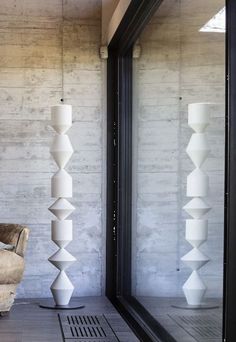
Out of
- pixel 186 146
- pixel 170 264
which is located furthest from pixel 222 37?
pixel 170 264

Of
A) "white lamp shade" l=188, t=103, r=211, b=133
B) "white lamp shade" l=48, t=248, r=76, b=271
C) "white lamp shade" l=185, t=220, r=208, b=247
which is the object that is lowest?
"white lamp shade" l=48, t=248, r=76, b=271

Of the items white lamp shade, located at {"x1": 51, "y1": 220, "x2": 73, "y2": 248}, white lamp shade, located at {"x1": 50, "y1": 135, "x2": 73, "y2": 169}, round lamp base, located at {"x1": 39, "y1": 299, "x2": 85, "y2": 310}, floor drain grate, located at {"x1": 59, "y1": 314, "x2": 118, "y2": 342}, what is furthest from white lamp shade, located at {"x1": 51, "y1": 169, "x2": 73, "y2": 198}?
floor drain grate, located at {"x1": 59, "y1": 314, "x2": 118, "y2": 342}

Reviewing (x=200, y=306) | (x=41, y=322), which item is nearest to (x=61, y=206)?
(x=41, y=322)

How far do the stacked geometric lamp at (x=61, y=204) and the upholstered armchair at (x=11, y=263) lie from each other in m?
0.40

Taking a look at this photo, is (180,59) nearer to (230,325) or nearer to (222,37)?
(222,37)

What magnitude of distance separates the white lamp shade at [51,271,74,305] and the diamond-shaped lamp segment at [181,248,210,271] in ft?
7.91

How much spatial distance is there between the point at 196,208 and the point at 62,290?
272cm

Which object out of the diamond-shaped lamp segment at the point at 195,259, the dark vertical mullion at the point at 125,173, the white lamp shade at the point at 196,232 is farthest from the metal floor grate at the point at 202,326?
the dark vertical mullion at the point at 125,173

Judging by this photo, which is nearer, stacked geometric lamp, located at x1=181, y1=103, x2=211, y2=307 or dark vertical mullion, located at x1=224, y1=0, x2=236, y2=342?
dark vertical mullion, located at x1=224, y1=0, x2=236, y2=342

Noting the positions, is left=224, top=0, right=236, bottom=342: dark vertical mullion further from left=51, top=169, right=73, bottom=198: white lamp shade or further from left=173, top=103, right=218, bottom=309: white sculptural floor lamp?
left=51, top=169, right=73, bottom=198: white lamp shade

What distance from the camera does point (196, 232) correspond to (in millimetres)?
3279

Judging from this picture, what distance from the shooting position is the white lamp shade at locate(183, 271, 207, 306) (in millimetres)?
3156

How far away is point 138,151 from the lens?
5207mm

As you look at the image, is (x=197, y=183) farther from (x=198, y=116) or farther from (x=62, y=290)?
(x=62, y=290)
